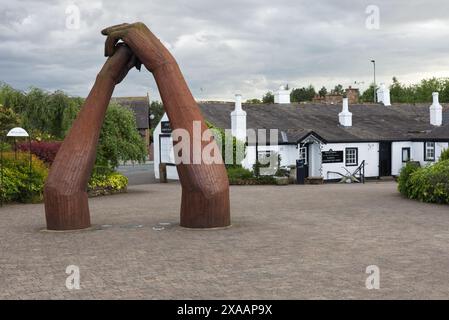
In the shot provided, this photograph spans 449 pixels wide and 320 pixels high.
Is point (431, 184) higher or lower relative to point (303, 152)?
lower

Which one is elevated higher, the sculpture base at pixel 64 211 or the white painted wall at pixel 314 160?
the white painted wall at pixel 314 160

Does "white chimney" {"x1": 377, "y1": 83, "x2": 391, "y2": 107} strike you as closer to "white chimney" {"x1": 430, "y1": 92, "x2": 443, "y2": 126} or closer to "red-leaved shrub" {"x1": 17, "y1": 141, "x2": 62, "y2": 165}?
"white chimney" {"x1": 430, "y1": 92, "x2": 443, "y2": 126}

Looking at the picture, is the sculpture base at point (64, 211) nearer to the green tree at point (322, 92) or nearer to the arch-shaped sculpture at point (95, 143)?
the arch-shaped sculpture at point (95, 143)

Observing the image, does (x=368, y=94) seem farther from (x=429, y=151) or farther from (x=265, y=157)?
(x=265, y=157)

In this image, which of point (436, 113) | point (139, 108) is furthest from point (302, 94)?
point (436, 113)

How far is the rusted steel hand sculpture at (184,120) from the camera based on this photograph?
11.7m

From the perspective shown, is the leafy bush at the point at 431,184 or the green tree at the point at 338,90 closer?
the leafy bush at the point at 431,184

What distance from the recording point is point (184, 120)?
39.5 ft

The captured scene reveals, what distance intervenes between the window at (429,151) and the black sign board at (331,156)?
5.14 metres

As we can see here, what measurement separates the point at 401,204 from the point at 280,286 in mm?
10656

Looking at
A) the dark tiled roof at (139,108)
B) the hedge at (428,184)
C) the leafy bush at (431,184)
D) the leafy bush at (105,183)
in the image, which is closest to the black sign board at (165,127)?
the leafy bush at (105,183)

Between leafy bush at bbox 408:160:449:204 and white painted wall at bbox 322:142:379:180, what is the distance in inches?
454

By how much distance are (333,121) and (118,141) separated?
1603 centimetres

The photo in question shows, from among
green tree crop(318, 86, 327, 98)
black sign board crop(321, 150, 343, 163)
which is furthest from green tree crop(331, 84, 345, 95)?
black sign board crop(321, 150, 343, 163)
